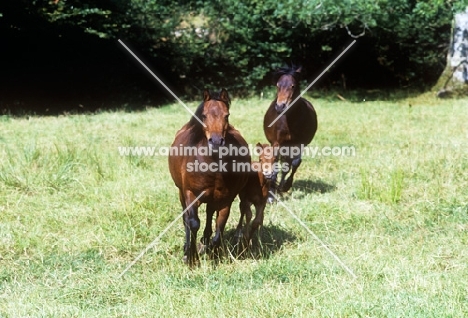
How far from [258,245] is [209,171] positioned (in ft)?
4.15

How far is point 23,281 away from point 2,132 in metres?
7.99

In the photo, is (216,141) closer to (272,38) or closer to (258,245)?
(258,245)

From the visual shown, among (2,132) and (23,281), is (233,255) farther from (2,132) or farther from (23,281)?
(2,132)

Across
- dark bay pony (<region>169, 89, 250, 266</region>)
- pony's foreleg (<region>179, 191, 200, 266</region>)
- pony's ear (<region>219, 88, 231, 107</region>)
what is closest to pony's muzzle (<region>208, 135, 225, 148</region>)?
dark bay pony (<region>169, 89, 250, 266</region>)

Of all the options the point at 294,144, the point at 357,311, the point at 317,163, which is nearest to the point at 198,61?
the point at 317,163

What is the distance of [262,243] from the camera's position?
21.8ft

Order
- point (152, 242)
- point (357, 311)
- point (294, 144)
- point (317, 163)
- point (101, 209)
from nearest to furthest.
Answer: point (357, 311) → point (152, 242) → point (101, 209) → point (294, 144) → point (317, 163)

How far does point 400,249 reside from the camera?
622 cm

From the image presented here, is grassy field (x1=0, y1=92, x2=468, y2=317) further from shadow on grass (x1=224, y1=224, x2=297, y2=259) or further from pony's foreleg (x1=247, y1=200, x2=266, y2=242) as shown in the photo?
pony's foreleg (x1=247, y1=200, x2=266, y2=242)

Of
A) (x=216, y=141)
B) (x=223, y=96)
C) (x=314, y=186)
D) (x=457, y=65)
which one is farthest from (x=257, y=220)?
(x=457, y=65)

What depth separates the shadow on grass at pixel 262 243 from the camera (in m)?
6.25

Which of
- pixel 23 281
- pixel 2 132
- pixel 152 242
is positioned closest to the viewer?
pixel 23 281

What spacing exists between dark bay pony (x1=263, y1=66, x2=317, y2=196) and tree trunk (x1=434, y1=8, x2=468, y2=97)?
10.8 m

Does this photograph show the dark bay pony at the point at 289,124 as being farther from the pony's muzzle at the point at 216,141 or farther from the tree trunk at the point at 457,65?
the tree trunk at the point at 457,65
